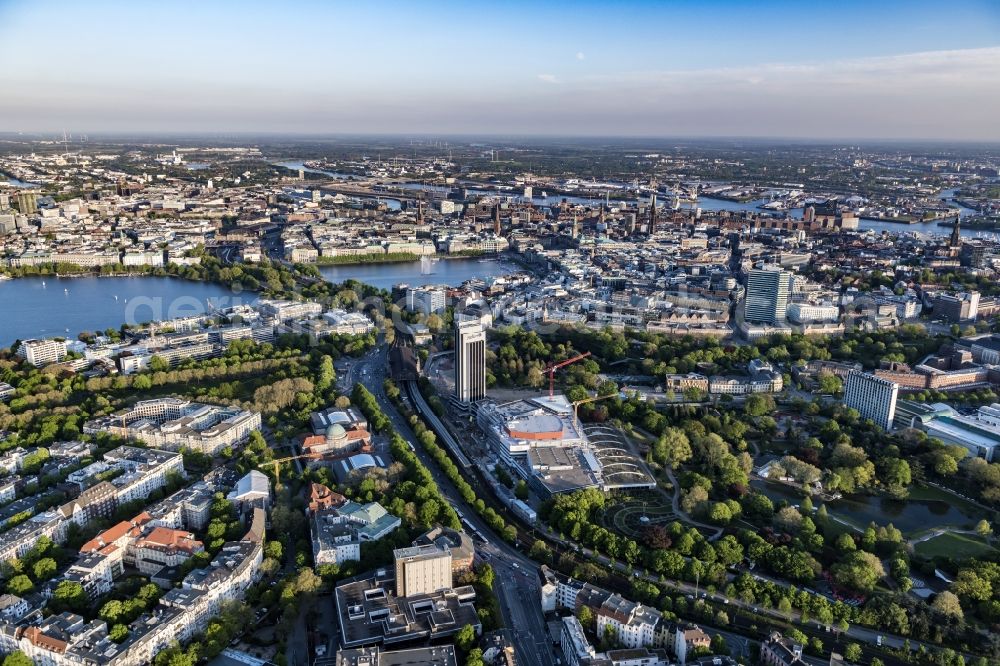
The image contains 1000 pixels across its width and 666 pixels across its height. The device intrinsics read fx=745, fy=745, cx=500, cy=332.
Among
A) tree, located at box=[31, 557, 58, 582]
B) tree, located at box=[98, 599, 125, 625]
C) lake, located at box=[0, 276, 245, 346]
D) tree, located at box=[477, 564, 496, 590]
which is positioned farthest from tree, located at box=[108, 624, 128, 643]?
lake, located at box=[0, 276, 245, 346]

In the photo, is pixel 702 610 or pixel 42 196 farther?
pixel 42 196

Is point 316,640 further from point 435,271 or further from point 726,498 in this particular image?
point 435,271

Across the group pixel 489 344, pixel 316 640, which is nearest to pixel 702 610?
pixel 316 640

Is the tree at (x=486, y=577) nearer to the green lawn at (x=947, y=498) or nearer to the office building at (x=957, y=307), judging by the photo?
the green lawn at (x=947, y=498)

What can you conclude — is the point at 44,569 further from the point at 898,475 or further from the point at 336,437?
the point at 898,475

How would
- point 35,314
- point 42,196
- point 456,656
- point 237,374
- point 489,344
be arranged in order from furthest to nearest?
point 42,196 < point 35,314 < point 489,344 < point 237,374 < point 456,656

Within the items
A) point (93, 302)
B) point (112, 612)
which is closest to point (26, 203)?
point (93, 302)

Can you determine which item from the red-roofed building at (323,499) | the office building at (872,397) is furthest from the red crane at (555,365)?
the red-roofed building at (323,499)
